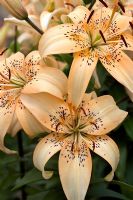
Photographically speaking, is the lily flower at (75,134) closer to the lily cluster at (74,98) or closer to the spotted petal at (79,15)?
the lily cluster at (74,98)

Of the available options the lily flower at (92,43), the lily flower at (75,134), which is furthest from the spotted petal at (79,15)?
the lily flower at (75,134)

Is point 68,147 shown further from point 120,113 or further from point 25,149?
point 25,149

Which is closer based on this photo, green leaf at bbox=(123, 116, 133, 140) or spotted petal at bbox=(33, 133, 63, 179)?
spotted petal at bbox=(33, 133, 63, 179)

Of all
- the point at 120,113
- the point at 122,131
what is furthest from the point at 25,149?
the point at 120,113

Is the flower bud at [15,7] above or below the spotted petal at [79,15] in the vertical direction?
above

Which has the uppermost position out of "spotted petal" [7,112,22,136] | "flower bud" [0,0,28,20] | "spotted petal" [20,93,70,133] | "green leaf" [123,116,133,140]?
"flower bud" [0,0,28,20]

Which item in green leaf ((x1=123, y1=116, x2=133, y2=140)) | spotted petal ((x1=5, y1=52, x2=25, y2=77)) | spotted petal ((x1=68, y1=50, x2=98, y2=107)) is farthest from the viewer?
green leaf ((x1=123, y1=116, x2=133, y2=140))

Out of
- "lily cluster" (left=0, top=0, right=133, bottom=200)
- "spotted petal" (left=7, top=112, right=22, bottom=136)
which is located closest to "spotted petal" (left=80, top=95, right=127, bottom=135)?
"lily cluster" (left=0, top=0, right=133, bottom=200)

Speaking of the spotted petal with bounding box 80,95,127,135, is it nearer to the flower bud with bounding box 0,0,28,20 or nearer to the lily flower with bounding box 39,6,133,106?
the lily flower with bounding box 39,6,133,106
